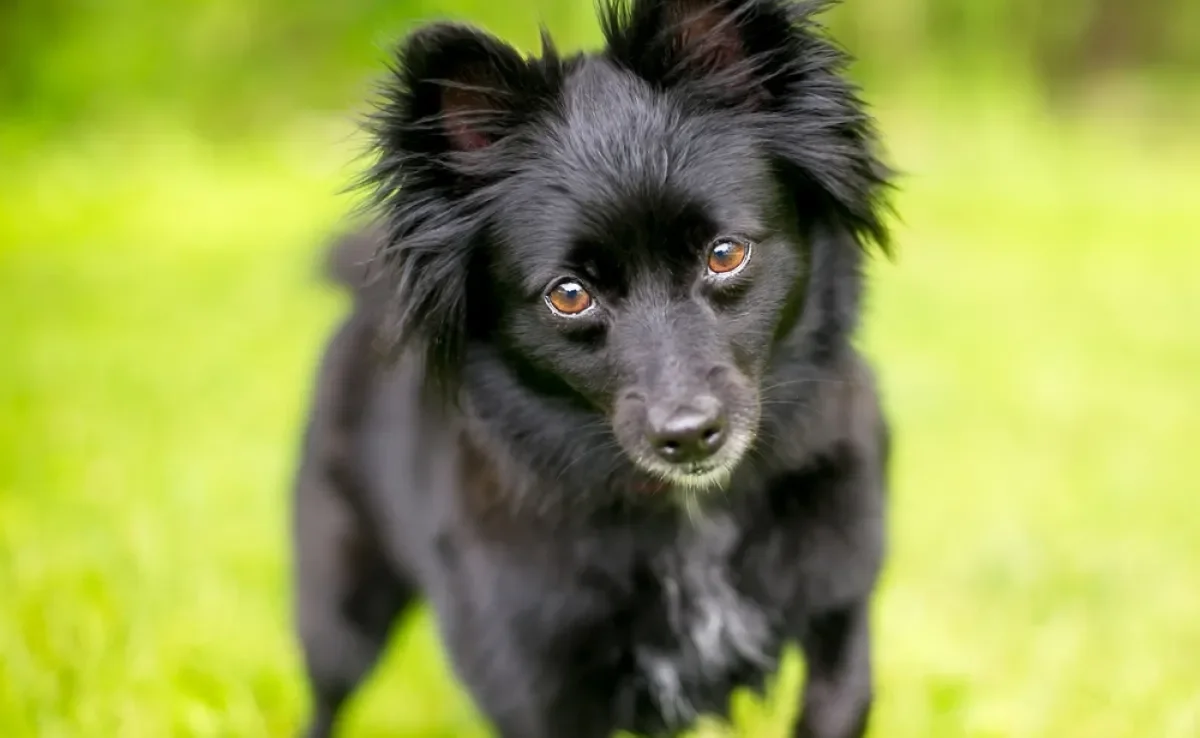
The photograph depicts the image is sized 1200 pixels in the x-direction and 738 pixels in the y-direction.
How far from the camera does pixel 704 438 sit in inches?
91.0

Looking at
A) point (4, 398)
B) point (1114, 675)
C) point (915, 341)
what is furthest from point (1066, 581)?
point (4, 398)

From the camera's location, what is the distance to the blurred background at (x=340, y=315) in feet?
12.0

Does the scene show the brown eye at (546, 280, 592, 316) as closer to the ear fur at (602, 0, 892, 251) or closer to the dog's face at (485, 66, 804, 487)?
the dog's face at (485, 66, 804, 487)

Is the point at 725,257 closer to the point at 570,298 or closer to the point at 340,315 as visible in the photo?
the point at 570,298

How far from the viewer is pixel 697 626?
2.63 metres

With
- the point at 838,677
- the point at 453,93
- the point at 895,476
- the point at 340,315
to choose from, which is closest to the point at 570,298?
the point at 453,93

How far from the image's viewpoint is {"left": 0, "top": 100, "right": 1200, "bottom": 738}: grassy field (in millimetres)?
3559

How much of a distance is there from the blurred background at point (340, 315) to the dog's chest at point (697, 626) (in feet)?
2.09

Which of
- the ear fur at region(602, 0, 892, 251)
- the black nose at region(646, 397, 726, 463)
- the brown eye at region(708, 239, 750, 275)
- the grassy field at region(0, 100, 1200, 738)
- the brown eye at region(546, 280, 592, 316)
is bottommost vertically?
the grassy field at region(0, 100, 1200, 738)

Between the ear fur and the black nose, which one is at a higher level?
the ear fur

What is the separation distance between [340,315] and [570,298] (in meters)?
3.29

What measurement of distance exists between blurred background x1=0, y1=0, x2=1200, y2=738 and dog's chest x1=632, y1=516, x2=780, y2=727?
64 centimetres

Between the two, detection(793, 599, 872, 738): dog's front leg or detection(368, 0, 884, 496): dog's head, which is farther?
detection(793, 599, 872, 738): dog's front leg

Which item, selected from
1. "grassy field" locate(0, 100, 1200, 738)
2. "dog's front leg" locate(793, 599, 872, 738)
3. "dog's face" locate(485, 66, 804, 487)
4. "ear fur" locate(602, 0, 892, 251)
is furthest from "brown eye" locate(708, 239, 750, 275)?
"grassy field" locate(0, 100, 1200, 738)
